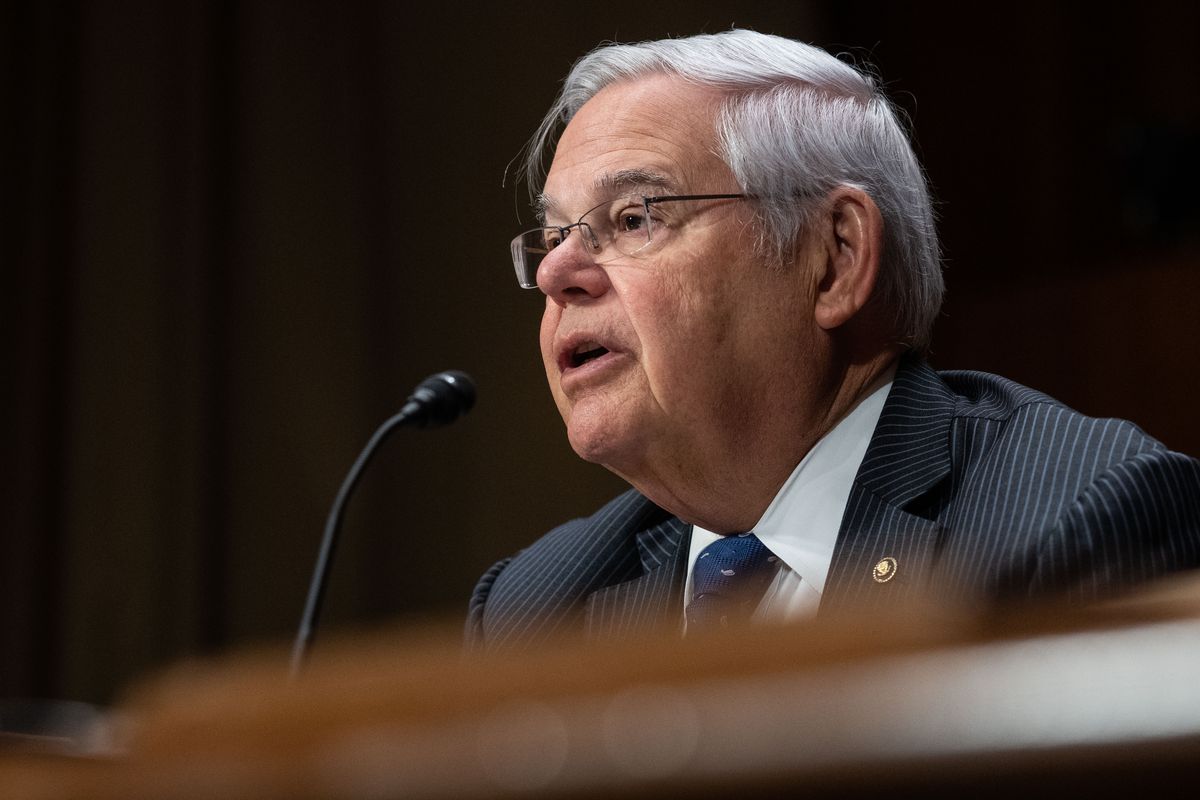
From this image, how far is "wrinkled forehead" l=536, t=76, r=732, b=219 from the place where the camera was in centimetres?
175

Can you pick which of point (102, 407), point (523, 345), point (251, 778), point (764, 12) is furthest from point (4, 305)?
point (251, 778)

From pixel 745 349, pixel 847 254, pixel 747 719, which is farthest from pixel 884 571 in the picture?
pixel 747 719

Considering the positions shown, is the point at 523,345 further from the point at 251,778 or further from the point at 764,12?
the point at 251,778

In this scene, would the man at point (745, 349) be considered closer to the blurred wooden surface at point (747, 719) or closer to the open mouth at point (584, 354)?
the open mouth at point (584, 354)

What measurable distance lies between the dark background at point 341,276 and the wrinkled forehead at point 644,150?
5.81ft

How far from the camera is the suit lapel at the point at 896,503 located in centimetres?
141

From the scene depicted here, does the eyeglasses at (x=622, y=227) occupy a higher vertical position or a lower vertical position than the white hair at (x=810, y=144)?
lower

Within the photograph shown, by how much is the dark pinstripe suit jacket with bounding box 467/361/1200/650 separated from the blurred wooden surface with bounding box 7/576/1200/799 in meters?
0.83

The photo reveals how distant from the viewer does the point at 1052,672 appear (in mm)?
249

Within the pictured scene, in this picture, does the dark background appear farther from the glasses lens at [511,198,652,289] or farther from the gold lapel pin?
the gold lapel pin

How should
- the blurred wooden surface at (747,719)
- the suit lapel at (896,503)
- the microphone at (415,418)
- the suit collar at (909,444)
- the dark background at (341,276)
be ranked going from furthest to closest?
the dark background at (341,276) → the microphone at (415,418) → the suit collar at (909,444) → the suit lapel at (896,503) → the blurred wooden surface at (747,719)

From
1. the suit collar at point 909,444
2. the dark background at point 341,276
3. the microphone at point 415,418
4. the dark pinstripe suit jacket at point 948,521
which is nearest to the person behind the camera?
the dark pinstripe suit jacket at point 948,521

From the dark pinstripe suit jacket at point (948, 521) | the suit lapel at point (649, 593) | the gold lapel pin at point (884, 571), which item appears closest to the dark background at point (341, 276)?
the dark pinstripe suit jacket at point (948, 521)

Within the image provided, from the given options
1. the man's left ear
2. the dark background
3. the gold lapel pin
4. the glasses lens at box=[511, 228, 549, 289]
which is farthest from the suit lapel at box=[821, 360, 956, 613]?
the dark background
